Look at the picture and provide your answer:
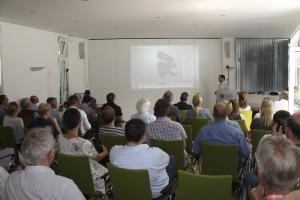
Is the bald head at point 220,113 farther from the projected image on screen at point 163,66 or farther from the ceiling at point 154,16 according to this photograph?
the projected image on screen at point 163,66

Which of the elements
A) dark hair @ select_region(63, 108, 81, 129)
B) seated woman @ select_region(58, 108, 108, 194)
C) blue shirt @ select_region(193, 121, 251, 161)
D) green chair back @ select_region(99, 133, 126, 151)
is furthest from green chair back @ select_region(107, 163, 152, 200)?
blue shirt @ select_region(193, 121, 251, 161)

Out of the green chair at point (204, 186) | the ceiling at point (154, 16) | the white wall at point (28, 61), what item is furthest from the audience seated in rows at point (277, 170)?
the white wall at point (28, 61)

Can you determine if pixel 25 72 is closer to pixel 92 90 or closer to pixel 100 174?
pixel 92 90

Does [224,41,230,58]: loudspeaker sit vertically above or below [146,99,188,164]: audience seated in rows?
above

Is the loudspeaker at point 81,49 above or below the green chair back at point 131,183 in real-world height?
above

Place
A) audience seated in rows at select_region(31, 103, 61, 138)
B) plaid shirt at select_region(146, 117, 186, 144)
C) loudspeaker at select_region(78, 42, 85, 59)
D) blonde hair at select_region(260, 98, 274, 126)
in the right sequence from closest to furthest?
plaid shirt at select_region(146, 117, 186, 144), audience seated in rows at select_region(31, 103, 61, 138), blonde hair at select_region(260, 98, 274, 126), loudspeaker at select_region(78, 42, 85, 59)

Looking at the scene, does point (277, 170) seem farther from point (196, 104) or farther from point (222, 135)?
point (196, 104)

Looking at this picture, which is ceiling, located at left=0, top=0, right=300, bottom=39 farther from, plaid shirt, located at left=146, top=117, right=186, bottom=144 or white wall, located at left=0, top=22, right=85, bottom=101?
plaid shirt, located at left=146, top=117, right=186, bottom=144

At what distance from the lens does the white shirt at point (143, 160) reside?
299 cm

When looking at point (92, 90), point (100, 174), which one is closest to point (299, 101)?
point (100, 174)

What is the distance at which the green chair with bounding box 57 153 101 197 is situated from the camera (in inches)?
126

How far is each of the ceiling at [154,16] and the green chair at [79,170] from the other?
3692mm

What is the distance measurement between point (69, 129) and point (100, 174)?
582mm

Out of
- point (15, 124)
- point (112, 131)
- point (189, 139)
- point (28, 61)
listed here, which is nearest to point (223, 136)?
point (189, 139)
